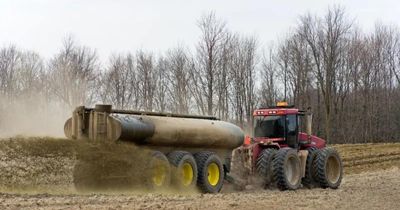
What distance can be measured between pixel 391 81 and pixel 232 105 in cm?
1846

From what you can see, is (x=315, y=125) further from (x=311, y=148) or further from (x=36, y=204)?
(x=36, y=204)

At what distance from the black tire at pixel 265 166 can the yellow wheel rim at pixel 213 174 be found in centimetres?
131

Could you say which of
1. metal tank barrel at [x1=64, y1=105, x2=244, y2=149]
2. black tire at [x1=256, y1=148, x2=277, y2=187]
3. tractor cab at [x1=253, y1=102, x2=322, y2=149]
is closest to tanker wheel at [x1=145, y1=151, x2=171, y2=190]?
metal tank barrel at [x1=64, y1=105, x2=244, y2=149]

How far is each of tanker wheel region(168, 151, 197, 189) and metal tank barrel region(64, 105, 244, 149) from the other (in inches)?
14.3

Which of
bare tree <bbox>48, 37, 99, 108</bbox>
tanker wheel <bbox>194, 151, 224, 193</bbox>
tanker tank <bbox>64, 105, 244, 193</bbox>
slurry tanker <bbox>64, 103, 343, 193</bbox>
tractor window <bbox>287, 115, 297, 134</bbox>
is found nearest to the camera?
tanker tank <bbox>64, 105, 244, 193</bbox>

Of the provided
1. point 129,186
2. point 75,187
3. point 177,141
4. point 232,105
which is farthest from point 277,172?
point 232,105

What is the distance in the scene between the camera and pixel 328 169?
16906 mm

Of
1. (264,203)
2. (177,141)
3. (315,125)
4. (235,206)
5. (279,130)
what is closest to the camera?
(235,206)

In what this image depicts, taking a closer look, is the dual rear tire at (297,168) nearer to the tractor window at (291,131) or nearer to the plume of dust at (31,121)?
the tractor window at (291,131)

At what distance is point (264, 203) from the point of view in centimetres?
1115

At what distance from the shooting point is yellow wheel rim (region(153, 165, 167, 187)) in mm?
12680

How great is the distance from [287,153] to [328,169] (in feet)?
7.74

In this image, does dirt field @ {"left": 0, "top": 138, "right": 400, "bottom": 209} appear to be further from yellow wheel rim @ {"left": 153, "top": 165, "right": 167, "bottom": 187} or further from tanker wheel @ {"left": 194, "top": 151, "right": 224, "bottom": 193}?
tanker wheel @ {"left": 194, "top": 151, "right": 224, "bottom": 193}

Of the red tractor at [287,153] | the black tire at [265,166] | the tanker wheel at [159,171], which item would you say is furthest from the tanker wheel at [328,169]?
the tanker wheel at [159,171]
